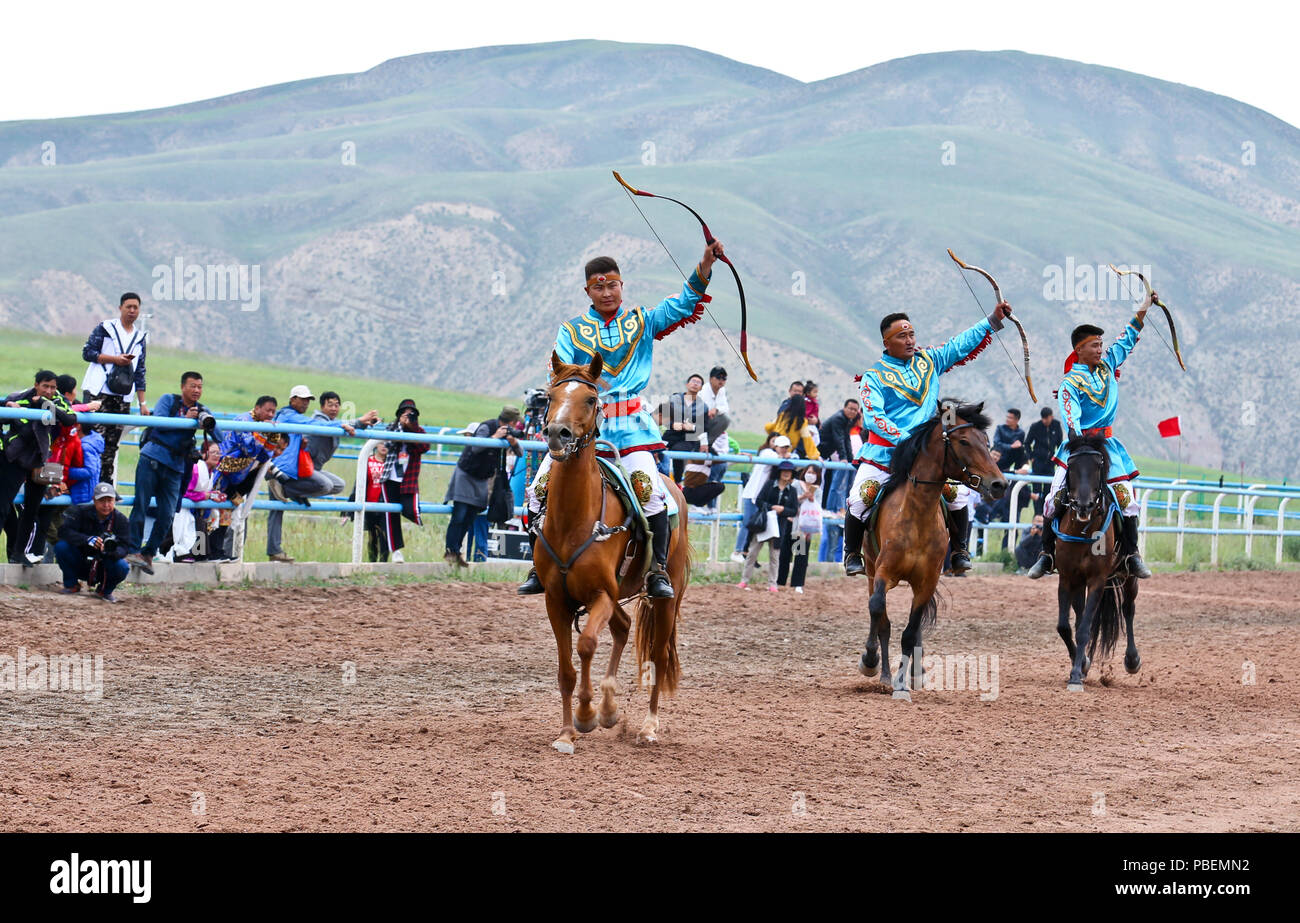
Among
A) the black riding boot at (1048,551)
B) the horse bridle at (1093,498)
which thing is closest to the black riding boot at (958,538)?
the horse bridle at (1093,498)

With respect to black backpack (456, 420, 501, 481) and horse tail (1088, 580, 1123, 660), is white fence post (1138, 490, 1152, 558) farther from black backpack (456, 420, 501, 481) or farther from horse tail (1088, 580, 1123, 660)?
black backpack (456, 420, 501, 481)

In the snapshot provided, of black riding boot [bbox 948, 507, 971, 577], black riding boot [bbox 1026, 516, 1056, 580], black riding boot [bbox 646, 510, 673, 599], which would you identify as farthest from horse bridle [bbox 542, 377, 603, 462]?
black riding boot [bbox 1026, 516, 1056, 580]

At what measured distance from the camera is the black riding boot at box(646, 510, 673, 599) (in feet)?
27.5

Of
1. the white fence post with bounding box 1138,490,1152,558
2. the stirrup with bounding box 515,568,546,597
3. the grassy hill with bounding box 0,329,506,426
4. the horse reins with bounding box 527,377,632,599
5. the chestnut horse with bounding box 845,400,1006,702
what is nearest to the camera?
the horse reins with bounding box 527,377,632,599

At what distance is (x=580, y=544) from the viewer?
25.7 feet

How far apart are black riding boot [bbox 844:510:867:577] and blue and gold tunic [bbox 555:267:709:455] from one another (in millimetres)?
2958

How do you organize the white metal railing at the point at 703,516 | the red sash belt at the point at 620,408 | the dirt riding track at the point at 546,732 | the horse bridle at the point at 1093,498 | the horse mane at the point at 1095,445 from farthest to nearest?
the white metal railing at the point at 703,516
the horse mane at the point at 1095,445
the horse bridle at the point at 1093,498
the red sash belt at the point at 620,408
the dirt riding track at the point at 546,732

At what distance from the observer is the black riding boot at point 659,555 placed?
838 cm

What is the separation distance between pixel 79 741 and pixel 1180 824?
5449mm

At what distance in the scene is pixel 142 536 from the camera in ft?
41.3

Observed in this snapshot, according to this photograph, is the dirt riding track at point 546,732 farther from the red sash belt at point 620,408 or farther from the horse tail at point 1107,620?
the red sash belt at point 620,408

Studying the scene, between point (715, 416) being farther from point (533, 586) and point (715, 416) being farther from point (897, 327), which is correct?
point (533, 586)

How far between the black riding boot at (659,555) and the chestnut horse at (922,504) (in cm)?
268

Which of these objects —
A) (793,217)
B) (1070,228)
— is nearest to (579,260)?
(793,217)
